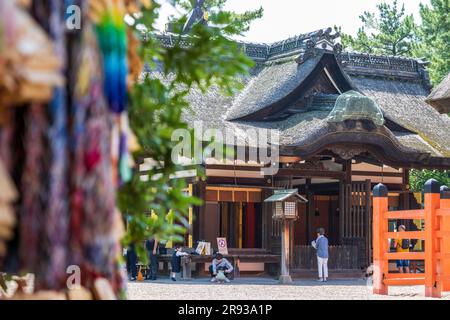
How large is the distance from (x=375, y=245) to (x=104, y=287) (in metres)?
12.0

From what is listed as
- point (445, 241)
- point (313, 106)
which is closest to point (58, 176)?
point (445, 241)

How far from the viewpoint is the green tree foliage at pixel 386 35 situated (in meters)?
46.9

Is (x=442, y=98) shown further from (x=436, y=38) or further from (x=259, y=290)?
(x=436, y=38)

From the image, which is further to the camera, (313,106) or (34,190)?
(313,106)

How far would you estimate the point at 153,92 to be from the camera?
3.65m

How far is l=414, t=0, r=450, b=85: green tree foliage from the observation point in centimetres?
3812

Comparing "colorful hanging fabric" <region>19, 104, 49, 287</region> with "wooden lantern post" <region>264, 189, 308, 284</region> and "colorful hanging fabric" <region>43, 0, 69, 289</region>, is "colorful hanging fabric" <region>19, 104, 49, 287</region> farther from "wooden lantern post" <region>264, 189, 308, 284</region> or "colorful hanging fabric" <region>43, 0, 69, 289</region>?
"wooden lantern post" <region>264, 189, 308, 284</region>

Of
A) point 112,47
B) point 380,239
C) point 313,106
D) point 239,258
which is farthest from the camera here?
point 313,106

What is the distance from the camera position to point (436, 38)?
4047cm

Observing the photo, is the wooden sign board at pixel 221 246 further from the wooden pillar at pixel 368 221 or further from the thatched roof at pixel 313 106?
the wooden pillar at pixel 368 221

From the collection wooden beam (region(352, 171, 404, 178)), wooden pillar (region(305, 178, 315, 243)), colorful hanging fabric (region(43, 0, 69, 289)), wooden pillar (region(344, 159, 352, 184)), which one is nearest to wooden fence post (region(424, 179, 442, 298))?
wooden pillar (region(344, 159, 352, 184))

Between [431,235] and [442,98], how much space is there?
2478mm

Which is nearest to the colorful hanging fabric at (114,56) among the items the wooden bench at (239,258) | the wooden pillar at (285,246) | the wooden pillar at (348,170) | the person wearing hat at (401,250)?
the wooden pillar at (285,246)

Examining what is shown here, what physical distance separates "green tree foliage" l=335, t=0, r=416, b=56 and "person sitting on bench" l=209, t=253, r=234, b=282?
27530mm
